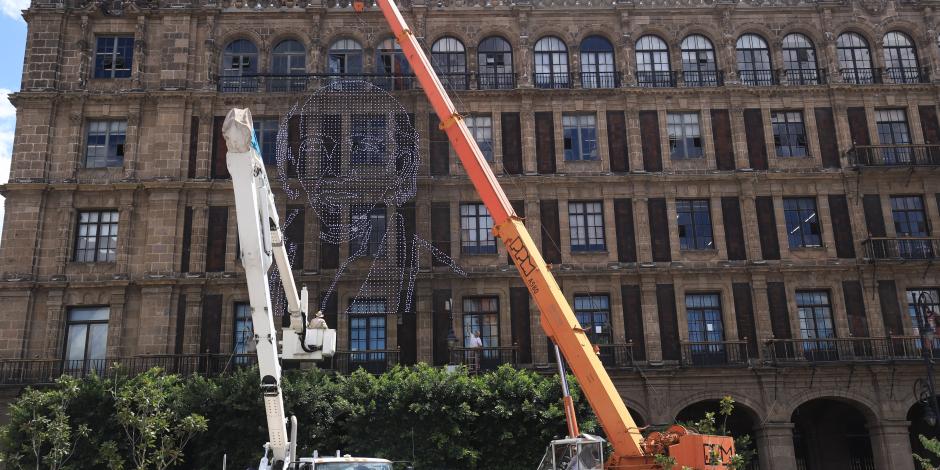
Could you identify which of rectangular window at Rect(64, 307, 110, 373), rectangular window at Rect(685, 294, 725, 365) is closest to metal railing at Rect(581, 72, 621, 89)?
rectangular window at Rect(685, 294, 725, 365)

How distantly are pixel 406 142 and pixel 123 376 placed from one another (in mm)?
14155

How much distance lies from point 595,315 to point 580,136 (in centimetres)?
769

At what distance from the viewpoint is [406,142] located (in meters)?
34.7

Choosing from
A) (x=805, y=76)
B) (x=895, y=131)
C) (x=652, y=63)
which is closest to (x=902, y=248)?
(x=895, y=131)

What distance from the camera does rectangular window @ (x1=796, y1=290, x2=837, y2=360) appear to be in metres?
32.8

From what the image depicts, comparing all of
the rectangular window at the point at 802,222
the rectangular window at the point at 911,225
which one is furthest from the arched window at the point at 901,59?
the rectangular window at the point at 802,222

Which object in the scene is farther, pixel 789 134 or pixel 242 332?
pixel 789 134

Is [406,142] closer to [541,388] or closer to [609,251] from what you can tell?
[609,251]

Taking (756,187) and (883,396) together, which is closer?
(883,396)

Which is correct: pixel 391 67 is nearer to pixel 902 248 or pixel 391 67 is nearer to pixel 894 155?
pixel 894 155

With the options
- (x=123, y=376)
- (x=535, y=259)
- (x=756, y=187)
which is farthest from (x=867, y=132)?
(x=123, y=376)

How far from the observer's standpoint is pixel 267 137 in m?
35.1

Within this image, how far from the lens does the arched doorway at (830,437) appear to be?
34844 millimetres

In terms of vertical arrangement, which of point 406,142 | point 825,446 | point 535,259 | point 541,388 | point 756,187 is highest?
point 406,142
